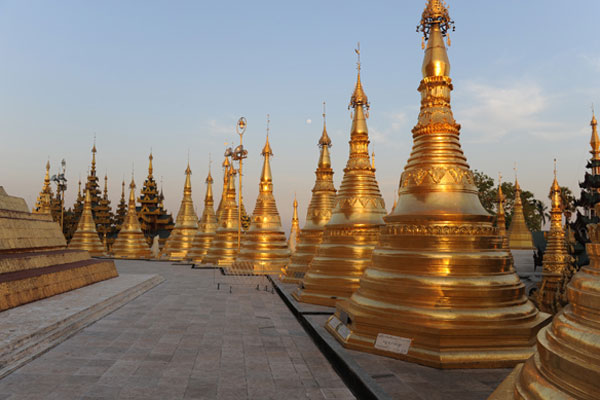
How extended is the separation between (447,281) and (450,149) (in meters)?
2.52

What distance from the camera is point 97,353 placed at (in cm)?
748

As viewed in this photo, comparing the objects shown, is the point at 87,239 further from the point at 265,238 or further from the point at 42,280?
the point at 42,280

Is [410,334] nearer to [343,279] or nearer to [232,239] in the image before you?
[343,279]

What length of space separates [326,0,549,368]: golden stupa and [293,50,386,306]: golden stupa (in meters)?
3.28

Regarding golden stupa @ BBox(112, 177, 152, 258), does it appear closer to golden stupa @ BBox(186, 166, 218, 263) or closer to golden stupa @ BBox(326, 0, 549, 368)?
golden stupa @ BBox(186, 166, 218, 263)

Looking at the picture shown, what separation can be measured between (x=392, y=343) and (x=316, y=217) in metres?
10.2

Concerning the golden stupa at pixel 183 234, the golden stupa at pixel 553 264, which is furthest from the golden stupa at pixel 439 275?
the golden stupa at pixel 183 234

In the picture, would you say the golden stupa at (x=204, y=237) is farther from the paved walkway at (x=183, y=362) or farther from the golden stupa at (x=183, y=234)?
the paved walkway at (x=183, y=362)

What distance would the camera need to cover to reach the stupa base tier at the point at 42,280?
9922 mm

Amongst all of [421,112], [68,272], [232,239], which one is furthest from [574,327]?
[232,239]

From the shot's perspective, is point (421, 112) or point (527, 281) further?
point (527, 281)

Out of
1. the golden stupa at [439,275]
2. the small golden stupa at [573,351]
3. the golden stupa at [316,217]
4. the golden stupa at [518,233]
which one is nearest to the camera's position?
the small golden stupa at [573,351]

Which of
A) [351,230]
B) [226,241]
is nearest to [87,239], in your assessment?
[226,241]

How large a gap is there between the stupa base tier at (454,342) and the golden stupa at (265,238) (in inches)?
610
